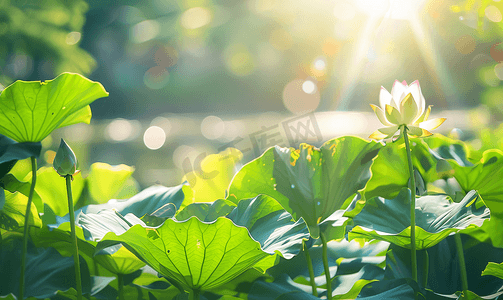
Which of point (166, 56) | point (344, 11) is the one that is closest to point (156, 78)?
point (166, 56)

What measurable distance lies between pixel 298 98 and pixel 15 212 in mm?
6308

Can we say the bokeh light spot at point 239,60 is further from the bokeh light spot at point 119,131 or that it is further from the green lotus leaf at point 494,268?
the green lotus leaf at point 494,268

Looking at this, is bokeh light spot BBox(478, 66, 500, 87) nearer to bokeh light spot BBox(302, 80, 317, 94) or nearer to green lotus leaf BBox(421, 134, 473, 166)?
green lotus leaf BBox(421, 134, 473, 166)

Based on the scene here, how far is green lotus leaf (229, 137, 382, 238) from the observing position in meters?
0.31

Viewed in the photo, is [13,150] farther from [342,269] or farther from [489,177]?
[489,177]

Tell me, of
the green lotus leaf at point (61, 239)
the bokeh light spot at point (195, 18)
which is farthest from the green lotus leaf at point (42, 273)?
the bokeh light spot at point (195, 18)

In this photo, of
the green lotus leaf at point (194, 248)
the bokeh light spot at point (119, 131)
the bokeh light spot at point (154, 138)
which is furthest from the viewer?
the bokeh light spot at point (154, 138)

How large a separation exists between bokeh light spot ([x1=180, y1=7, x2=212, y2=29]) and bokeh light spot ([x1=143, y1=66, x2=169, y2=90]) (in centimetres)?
125

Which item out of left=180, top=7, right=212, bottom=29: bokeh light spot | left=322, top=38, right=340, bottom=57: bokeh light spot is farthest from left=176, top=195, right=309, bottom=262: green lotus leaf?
left=322, top=38, right=340, bottom=57: bokeh light spot

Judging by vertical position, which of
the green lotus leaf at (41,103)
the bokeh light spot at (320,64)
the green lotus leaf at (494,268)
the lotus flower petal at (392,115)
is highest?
the bokeh light spot at (320,64)

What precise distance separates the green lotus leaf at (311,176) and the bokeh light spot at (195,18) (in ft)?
15.9

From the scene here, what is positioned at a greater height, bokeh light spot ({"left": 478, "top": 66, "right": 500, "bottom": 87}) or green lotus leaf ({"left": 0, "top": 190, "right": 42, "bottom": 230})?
bokeh light spot ({"left": 478, "top": 66, "right": 500, "bottom": 87})

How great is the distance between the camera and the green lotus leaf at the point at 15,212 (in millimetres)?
287

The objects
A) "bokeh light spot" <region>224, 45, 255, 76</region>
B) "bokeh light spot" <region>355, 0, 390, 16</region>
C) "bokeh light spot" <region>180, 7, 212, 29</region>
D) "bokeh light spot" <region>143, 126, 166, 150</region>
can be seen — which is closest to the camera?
"bokeh light spot" <region>143, 126, 166, 150</region>
